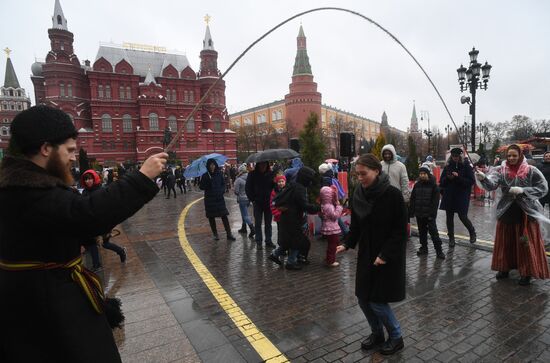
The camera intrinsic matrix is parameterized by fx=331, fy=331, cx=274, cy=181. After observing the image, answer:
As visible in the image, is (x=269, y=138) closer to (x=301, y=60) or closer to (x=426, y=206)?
(x=301, y=60)

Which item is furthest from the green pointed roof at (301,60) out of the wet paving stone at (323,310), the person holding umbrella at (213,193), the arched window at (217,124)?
the wet paving stone at (323,310)

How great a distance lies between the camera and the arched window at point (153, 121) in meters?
53.9

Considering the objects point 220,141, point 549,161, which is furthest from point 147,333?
point 220,141

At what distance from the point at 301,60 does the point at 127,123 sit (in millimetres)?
57293

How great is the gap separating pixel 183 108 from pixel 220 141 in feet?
28.3

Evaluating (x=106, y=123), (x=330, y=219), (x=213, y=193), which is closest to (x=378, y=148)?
(x=330, y=219)

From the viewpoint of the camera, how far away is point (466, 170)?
709 cm

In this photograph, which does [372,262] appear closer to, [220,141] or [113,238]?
[113,238]

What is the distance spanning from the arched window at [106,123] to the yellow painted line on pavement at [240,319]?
52.5 meters

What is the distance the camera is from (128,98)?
54.8 m

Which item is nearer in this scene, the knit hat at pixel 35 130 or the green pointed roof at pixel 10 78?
the knit hat at pixel 35 130

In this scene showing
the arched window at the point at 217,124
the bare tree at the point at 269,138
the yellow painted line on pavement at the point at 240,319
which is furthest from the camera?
the bare tree at the point at 269,138

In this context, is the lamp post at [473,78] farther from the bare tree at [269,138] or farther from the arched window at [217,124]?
the bare tree at [269,138]

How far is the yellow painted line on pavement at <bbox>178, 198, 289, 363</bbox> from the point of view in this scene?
3372mm
